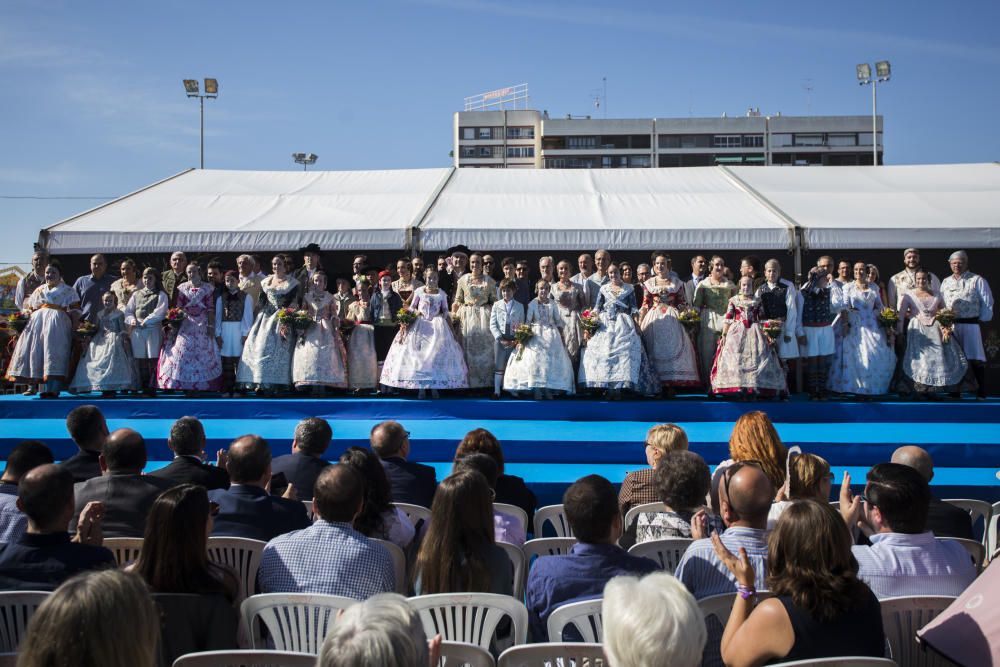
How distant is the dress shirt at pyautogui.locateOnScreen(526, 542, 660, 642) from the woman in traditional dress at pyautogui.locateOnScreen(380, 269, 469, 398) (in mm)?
5330

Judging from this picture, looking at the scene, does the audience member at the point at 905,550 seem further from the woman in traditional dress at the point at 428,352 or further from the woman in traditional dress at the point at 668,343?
the woman in traditional dress at the point at 428,352

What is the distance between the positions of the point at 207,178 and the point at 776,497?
10.9m

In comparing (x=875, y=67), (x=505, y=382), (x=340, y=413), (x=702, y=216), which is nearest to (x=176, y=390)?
(x=340, y=413)

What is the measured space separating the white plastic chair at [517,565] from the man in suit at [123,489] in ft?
5.23

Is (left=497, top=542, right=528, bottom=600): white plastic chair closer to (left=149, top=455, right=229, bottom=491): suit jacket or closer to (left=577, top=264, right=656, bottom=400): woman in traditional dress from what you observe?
(left=149, top=455, right=229, bottom=491): suit jacket

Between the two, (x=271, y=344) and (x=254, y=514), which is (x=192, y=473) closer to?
(x=254, y=514)

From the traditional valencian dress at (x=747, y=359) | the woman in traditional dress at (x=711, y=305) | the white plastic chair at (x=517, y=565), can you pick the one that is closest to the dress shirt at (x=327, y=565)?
the white plastic chair at (x=517, y=565)

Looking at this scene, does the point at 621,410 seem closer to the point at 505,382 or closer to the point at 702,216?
the point at 505,382

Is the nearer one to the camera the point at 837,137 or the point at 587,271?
the point at 587,271

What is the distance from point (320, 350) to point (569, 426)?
274 centimetres

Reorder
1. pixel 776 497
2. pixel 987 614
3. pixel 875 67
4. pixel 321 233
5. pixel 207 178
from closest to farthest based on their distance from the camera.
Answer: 1. pixel 987 614
2. pixel 776 497
3. pixel 321 233
4. pixel 207 178
5. pixel 875 67

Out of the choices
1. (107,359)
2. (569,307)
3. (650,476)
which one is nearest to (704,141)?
(569,307)

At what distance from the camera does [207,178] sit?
12273 mm

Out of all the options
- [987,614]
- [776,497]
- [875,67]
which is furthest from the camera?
[875,67]
